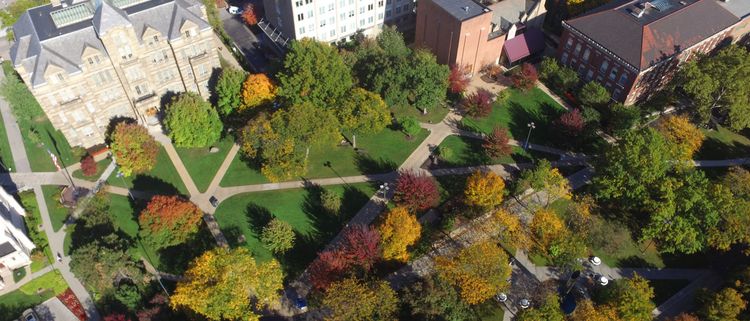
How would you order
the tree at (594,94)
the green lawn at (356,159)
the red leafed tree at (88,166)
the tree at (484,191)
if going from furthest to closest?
the tree at (594,94)
the green lawn at (356,159)
the red leafed tree at (88,166)
the tree at (484,191)

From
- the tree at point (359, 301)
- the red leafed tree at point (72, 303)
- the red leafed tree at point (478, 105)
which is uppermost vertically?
the red leafed tree at point (478, 105)

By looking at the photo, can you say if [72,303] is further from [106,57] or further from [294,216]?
[106,57]

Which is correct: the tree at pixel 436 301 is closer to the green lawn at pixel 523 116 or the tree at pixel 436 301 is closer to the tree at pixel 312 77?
the tree at pixel 312 77

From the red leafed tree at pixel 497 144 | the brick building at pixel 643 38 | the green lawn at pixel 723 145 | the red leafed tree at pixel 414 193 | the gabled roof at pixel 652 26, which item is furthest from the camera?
the brick building at pixel 643 38

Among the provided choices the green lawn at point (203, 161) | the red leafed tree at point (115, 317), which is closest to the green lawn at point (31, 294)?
the red leafed tree at point (115, 317)

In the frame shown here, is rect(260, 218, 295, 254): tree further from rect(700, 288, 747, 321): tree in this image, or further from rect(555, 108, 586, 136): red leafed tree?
rect(700, 288, 747, 321): tree

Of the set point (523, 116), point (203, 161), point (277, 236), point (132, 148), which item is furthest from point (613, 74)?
point (132, 148)
